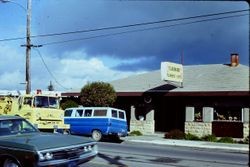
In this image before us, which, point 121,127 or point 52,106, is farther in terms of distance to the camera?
point 121,127

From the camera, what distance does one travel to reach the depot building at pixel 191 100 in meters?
29.5

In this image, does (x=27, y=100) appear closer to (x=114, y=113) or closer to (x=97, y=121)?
(x=97, y=121)

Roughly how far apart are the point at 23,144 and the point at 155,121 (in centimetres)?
2611

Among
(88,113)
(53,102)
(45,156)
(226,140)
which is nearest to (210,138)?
(226,140)

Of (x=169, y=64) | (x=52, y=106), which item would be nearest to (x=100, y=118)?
(x=52, y=106)

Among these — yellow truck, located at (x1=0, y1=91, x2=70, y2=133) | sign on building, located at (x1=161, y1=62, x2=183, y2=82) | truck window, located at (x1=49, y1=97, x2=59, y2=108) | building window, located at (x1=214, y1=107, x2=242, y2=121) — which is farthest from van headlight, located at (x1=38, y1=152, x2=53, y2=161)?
building window, located at (x1=214, y1=107, x2=242, y2=121)

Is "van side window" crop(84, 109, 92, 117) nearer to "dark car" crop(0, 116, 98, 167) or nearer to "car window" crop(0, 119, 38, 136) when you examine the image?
"car window" crop(0, 119, 38, 136)

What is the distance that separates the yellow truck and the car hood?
39.3 ft

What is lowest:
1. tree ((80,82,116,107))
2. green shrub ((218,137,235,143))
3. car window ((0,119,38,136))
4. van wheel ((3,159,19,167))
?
green shrub ((218,137,235,143))

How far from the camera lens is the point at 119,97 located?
116ft

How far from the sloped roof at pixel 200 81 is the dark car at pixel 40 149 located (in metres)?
19.8

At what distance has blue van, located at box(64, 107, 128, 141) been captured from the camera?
88.2ft

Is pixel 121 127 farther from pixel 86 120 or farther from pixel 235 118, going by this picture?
pixel 235 118

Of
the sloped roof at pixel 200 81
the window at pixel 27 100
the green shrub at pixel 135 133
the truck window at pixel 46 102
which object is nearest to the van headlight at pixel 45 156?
the truck window at pixel 46 102
